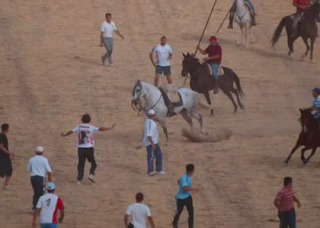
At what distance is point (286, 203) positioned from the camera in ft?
82.2

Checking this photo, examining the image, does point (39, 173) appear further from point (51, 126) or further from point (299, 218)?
point (51, 126)

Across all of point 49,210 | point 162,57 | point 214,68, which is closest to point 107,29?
point 162,57

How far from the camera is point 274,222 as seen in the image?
89.5 feet

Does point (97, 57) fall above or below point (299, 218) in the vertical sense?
above

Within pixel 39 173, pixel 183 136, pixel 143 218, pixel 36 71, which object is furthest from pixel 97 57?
pixel 143 218

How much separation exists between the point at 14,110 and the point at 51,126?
2.14 metres

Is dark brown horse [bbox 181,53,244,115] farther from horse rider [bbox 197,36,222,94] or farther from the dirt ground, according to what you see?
the dirt ground

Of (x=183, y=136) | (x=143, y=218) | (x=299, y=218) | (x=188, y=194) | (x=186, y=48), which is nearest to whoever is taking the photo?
(x=143, y=218)

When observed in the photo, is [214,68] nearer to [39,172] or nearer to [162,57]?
[162,57]

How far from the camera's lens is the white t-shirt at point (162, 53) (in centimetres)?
3791

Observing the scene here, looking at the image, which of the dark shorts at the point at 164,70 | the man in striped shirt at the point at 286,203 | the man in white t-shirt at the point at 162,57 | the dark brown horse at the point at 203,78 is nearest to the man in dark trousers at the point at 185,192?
the man in striped shirt at the point at 286,203

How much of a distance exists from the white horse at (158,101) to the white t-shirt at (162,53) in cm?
421

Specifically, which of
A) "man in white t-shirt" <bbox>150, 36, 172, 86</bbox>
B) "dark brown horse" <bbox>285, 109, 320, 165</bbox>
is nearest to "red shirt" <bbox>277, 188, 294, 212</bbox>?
"dark brown horse" <bbox>285, 109, 320, 165</bbox>

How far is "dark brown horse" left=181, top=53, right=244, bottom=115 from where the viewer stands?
36156mm
